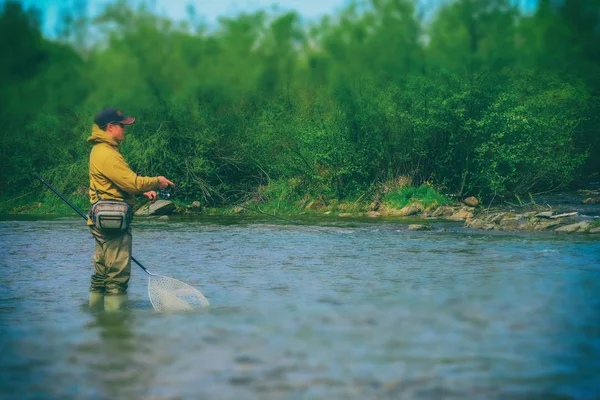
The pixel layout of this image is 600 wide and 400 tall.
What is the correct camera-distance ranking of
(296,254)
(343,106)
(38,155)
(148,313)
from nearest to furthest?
(148,313) < (296,254) < (343,106) < (38,155)

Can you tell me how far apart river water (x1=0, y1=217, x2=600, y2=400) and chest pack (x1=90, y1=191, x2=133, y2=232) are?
2.76ft

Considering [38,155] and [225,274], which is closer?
[225,274]

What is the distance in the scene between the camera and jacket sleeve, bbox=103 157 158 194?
759 centimetres

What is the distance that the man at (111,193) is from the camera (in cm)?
761

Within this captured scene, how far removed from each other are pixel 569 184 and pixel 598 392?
22.9 metres

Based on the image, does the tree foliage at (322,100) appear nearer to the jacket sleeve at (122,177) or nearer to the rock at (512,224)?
the rock at (512,224)

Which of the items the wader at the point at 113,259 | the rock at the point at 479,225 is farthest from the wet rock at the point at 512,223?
the wader at the point at 113,259

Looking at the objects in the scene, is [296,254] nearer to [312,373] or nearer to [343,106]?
[312,373]

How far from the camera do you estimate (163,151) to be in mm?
24828

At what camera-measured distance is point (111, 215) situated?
750cm

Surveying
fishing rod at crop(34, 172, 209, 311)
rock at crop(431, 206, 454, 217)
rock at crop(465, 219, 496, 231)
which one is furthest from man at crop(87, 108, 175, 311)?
rock at crop(431, 206, 454, 217)


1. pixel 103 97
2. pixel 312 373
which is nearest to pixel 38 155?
pixel 103 97

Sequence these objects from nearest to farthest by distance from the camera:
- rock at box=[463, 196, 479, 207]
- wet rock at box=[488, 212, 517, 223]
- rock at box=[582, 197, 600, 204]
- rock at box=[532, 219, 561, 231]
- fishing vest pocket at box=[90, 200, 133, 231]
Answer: fishing vest pocket at box=[90, 200, 133, 231] → rock at box=[532, 219, 561, 231] → wet rock at box=[488, 212, 517, 223] → rock at box=[582, 197, 600, 204] → rock at box=[463, 196, 479, 207]

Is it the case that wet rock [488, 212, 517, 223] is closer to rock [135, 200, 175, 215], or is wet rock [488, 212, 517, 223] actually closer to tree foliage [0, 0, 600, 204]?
tree foliage [0, 0, 600, 204]
